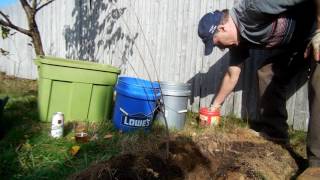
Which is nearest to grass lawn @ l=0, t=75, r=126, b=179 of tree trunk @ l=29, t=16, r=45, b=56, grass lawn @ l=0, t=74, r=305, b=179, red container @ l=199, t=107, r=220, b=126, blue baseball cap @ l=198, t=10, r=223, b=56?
grass lawn @ l=0, t=74, r=305, b=179

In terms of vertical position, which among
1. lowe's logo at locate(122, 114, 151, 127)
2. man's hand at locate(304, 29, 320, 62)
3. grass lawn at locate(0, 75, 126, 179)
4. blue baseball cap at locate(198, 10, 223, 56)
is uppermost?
blue baseball cap at locate(198, 10, 223, 56)

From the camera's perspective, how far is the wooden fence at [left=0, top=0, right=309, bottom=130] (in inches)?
190

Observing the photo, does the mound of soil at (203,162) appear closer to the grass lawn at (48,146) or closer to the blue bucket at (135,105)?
the grass lawn at (48,146)

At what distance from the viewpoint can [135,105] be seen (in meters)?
4.04

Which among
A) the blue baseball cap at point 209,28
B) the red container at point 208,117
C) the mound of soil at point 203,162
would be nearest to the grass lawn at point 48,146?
the red container at point 208,117

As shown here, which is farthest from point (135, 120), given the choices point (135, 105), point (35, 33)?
point (35, 33)

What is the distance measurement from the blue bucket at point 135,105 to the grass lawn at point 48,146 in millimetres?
148

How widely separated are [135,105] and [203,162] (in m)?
1.29

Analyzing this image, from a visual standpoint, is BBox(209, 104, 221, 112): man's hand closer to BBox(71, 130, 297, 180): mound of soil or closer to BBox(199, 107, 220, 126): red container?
BBox(199, 107, 220, 126): red container

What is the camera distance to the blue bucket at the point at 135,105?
13.2 ft

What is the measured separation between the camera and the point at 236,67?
4285 millimetres

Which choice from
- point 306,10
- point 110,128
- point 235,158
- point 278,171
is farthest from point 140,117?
point 306,10

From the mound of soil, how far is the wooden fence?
1.23 m

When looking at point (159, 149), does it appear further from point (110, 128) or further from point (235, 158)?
point (110, 128)
